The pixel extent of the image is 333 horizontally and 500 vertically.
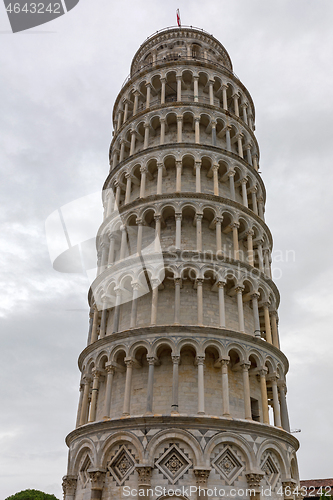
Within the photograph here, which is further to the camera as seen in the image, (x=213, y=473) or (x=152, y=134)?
(x=152, y=134)

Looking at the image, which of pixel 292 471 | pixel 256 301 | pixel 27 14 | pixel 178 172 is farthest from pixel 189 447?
pixel 27 14

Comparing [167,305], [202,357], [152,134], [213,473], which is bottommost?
[213,473]

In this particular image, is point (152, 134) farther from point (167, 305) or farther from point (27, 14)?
point (27, 14)

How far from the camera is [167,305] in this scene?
76.7 ft

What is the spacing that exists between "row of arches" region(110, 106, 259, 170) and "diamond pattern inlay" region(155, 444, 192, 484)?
17.7 meters

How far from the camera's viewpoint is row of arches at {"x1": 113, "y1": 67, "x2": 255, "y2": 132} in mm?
31547

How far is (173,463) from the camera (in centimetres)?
1838

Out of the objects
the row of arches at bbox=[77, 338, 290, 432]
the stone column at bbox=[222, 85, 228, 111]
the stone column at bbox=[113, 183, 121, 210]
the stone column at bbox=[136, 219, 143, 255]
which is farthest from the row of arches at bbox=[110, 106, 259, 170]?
the row of arches at bbox=[77, 338, 290, 432]

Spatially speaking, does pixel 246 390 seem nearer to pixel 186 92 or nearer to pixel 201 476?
pixel 201 476

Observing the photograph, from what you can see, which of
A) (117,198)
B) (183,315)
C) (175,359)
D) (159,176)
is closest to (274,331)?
(183,315)

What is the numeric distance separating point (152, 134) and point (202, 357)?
16.1 m

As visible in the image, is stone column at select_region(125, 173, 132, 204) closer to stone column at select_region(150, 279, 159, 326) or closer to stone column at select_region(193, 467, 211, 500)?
stone column at select_region(150, 279, 159, 326)

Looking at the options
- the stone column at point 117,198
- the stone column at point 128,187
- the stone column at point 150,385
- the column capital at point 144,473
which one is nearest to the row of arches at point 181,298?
the stone column at point 150,385

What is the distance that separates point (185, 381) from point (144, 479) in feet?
15.1
